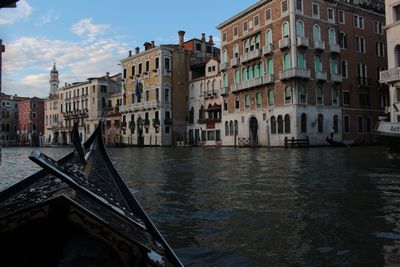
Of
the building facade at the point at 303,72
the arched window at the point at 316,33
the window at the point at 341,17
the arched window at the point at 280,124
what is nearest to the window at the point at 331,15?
the building facade at the point at 303,72

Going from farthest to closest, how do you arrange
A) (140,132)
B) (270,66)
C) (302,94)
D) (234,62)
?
(140,132) → (234,62) → (270,66) → (302,94)

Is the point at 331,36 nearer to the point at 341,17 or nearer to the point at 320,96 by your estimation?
the point at 341,17

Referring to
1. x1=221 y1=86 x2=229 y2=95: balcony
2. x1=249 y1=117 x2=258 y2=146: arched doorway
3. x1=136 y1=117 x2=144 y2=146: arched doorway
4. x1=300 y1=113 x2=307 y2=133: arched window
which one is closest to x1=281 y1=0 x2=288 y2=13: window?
x1=300 y1=113 x2=307 y2=133: arched window

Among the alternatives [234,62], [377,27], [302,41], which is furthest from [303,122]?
[377,27]

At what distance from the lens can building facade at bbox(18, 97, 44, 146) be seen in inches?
2616

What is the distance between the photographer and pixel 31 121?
6656 cm

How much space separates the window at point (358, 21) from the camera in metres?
30.4

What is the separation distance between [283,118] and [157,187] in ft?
72.1

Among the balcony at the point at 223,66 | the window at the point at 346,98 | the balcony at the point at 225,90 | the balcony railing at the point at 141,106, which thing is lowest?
the window at the point at 346,98

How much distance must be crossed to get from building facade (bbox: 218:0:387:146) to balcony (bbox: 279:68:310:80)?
0.07 metres

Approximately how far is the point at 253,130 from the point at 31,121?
49.5 m

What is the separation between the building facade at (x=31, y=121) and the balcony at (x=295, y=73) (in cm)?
5080

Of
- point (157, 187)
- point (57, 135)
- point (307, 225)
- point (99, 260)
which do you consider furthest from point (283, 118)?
point (57, 135)

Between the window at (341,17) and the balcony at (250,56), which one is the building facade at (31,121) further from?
the window at (341,17)
